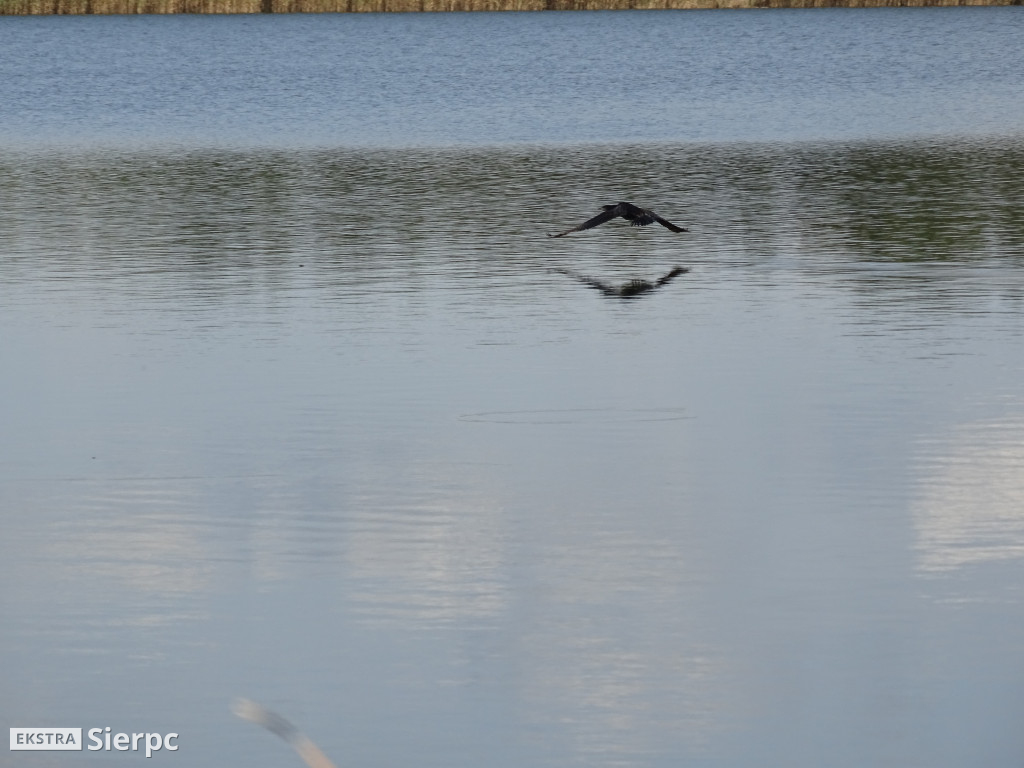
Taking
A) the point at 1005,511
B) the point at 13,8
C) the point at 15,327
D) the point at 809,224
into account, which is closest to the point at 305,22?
the point at 13,8

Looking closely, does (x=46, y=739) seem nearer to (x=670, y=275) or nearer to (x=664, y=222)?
(x=670, y=275)

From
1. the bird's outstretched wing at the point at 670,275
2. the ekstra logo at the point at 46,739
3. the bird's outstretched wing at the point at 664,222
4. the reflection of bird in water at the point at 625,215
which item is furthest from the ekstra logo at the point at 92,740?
the bird's outstretched wing at the point at 664,222

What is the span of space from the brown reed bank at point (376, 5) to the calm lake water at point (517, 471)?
63.2m

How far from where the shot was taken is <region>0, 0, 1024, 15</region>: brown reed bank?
89.9 m

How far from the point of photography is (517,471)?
36.3 feet

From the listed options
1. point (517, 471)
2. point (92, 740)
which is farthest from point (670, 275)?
point (92, 740)

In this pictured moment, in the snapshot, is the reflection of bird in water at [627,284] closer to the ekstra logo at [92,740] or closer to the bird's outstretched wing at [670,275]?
the bird's outstretched wing at [670,275]

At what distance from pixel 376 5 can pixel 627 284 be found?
7414cm

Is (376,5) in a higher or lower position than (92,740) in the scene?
higher

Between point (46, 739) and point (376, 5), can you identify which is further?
point (376, 5)

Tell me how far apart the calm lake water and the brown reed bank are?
63.2m

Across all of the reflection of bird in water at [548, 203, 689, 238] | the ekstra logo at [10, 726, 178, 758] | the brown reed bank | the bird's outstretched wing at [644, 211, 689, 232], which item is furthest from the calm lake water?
the brown reed bank

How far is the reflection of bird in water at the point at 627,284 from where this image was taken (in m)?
17.8

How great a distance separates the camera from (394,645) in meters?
8.03
